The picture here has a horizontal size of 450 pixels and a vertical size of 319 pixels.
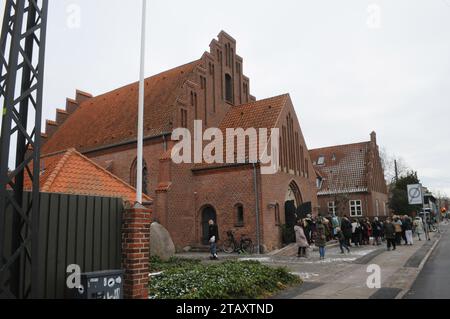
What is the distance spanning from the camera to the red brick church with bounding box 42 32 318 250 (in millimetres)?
21594

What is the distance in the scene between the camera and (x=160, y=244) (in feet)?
53.4

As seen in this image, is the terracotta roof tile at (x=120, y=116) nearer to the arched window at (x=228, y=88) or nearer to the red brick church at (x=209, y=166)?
the red brick church at (x=209, y=166)

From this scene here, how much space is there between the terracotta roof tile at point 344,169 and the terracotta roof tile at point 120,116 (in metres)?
20.1

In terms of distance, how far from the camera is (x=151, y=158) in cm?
2352

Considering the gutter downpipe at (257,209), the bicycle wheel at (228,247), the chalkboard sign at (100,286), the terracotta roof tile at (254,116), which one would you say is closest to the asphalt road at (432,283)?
the chalkboard sign at (100,286)

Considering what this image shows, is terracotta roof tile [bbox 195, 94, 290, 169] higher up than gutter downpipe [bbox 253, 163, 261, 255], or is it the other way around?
terracotta roof tile [bbox 195, 94, 290, 169]

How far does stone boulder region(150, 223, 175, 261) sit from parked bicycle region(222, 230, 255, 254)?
529 cm

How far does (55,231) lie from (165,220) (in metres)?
15.9

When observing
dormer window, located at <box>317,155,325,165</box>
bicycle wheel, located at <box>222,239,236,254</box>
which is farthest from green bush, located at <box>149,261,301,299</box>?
dormer window, located at <box>317,155,325,165</box>

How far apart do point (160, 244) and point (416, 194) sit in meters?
16.7

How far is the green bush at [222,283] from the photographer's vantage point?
8336 mm

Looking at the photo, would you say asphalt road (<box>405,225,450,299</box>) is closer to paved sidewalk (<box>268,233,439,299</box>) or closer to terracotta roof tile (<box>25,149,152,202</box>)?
paved sidewalk (<box>268,233,439,299</box>)

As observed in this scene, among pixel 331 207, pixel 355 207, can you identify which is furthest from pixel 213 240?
pixel 331 207
